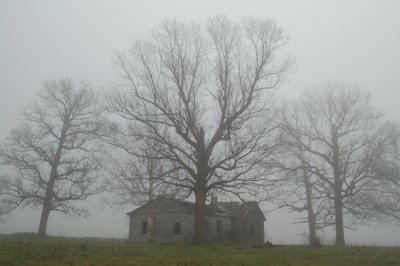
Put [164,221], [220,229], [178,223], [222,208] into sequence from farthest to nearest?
[222,208], [220,229], [164,221], [178,223]

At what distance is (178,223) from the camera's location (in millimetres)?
35781

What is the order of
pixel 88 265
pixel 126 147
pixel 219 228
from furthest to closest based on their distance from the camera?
pixel 219 228 → pixel 126 147 → pixel 88 265

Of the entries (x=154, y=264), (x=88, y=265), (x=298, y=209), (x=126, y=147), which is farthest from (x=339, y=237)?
(x=88, y=265)

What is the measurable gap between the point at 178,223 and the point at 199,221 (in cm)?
928

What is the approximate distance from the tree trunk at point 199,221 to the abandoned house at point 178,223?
6453 mm

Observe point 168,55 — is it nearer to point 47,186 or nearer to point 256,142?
point 256,142

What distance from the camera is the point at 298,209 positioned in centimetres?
3606

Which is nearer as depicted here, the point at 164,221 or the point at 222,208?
the point at 164,221

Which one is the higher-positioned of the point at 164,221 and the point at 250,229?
the point at 164,221

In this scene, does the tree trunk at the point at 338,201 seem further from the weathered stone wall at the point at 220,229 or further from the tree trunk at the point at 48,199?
the tree trunk at the point at 48,199

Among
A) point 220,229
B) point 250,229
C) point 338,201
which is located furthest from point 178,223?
point 338,201

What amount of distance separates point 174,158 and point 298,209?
1496 cm

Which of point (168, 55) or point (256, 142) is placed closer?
point (256, 142)

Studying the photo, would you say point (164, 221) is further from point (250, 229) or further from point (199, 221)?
point (250, 229)
